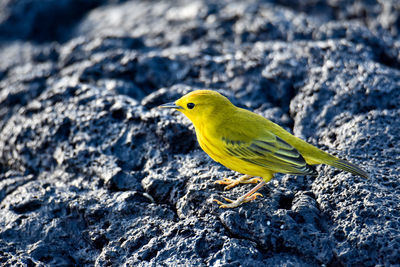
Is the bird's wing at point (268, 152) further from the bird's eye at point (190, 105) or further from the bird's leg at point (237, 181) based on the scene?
the bird's eye at point (190, 105)

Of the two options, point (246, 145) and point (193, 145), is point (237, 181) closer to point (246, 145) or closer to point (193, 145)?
point (246, 145)

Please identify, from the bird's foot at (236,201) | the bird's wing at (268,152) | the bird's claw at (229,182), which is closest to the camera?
the bird's foot at (236,201)

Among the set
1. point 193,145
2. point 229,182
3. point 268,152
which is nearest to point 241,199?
point 229,182

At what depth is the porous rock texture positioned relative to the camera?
3.20 meters

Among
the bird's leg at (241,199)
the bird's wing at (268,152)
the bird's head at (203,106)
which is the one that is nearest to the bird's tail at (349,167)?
the bird's wing at (268,152)

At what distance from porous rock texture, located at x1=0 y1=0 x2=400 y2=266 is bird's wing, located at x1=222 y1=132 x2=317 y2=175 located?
0.90 ft

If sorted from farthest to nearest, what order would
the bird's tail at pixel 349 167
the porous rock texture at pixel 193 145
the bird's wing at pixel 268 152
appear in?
the bird's wing at pixel 268 152 → the bird's tail at pixel 349 167 → the porous rock texture at pixel 193 145

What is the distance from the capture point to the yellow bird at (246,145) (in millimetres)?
3578

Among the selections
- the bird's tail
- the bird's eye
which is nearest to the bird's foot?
the bird's tail

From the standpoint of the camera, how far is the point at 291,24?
624cm

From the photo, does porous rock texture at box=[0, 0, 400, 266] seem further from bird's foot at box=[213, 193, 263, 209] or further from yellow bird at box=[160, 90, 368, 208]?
yellow bird at box=[160, 90, 368, 208]

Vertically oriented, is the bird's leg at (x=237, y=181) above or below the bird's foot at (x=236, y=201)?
below

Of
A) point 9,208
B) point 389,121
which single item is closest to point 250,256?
point 389,121

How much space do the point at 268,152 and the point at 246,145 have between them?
212mm
